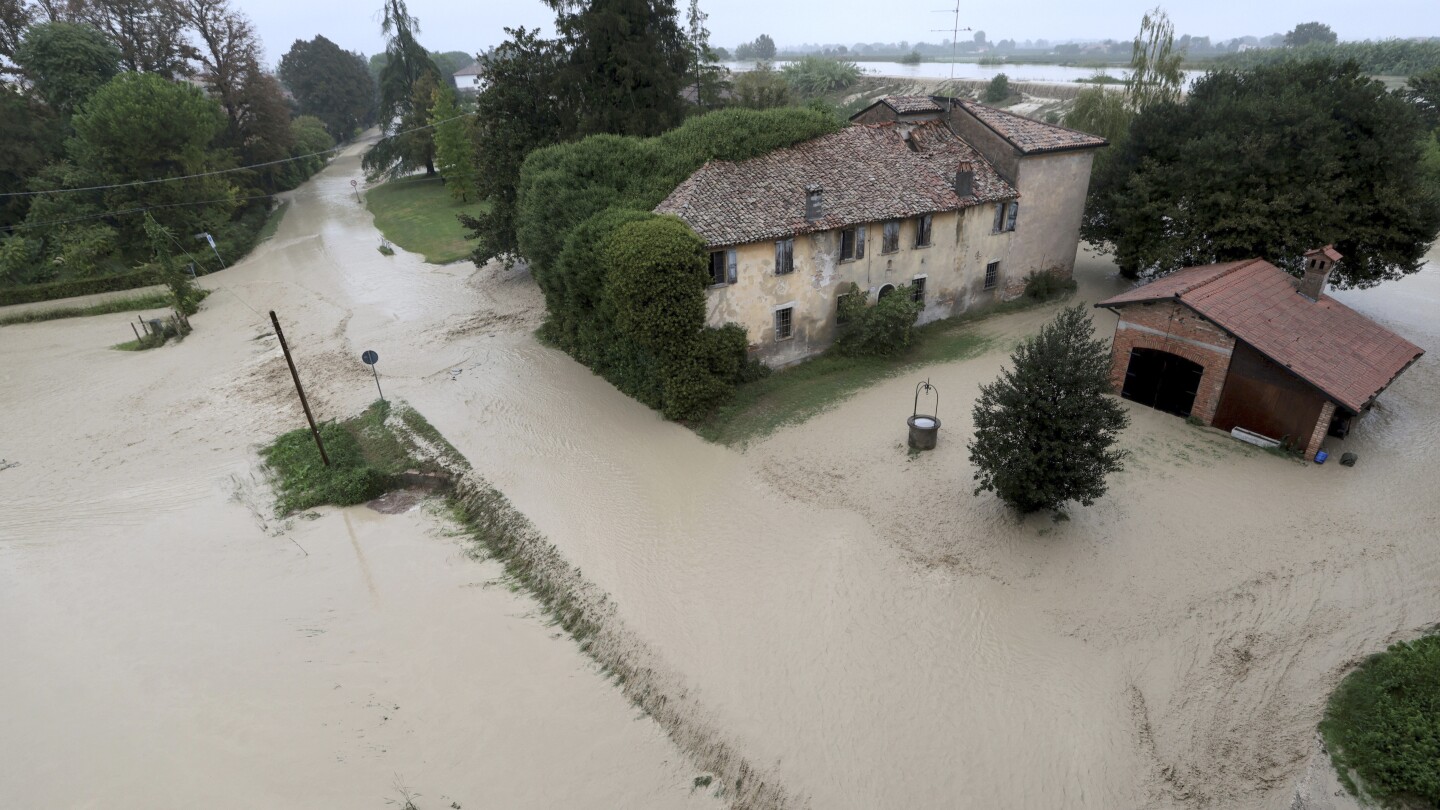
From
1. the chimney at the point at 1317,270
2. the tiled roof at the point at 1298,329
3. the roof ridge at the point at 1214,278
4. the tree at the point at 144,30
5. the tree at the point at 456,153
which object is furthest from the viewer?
the tree at the point at 456,153

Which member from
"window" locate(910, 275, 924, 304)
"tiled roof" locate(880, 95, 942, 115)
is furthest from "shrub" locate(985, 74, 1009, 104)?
"window" locate(910, 275, 924, 304)

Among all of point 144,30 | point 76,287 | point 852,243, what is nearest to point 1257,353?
point 852,243

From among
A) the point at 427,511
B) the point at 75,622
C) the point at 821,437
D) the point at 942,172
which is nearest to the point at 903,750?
the point at 821,437

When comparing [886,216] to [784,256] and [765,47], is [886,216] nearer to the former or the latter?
[784,256]

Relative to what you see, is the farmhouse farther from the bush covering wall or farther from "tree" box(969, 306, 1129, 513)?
"tree" box(969, 306, 1129, 513)

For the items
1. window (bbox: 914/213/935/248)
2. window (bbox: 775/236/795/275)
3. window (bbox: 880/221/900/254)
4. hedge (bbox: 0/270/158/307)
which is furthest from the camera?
hedge (bbox: 0/270/158/307)

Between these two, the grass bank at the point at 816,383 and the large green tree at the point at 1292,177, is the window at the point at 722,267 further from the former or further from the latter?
the large green tree at the point at 1292,177

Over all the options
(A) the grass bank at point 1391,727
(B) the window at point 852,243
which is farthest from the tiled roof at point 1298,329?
(B) the window at point 852,243
